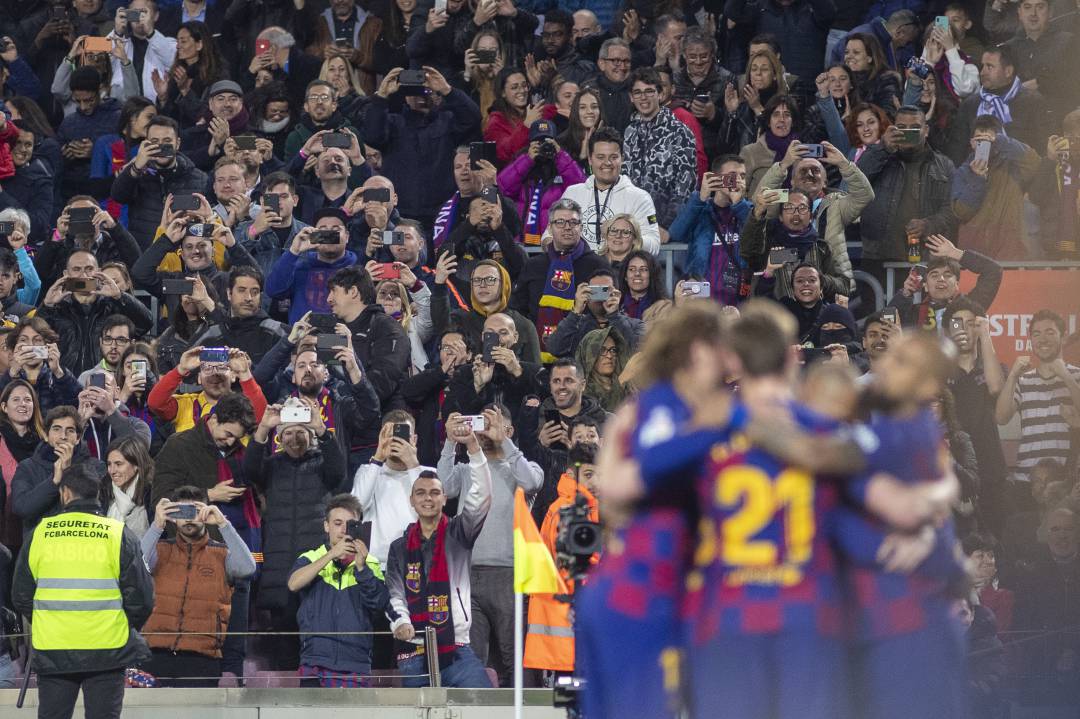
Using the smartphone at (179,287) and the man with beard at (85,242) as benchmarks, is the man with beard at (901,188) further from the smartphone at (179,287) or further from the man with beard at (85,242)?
the man with beard at (85,242)

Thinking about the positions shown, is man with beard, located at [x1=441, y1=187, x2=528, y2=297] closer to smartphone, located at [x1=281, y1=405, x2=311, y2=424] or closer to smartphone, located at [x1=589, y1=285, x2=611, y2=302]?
smartphone, located at [x1=589, y1=285, x2=611, y2=302]

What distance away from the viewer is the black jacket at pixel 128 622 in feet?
35.5

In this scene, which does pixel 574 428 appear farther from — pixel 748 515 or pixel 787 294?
pixel 748 515

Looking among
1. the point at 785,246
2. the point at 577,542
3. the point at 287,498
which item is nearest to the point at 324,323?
the point at 287,498

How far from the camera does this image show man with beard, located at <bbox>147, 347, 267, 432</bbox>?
1280cm

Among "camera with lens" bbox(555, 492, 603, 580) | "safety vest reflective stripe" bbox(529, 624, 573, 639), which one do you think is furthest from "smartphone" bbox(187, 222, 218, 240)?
"camera with lens" bbox(555, 492, 603, 580)

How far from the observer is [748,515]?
6.75m

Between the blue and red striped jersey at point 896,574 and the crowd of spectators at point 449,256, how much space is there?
4283 millimetres

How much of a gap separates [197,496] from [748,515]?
5.71 m

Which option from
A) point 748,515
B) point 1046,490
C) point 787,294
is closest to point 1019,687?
point 1046,490

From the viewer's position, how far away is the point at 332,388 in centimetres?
1278

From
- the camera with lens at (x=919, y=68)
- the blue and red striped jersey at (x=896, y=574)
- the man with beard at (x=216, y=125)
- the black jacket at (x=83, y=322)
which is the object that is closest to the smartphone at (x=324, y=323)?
the black jacket at (x=83, y=322)

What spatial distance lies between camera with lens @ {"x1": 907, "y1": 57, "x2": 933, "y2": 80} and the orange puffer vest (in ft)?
21.7

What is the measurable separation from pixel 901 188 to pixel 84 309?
19.1ft
